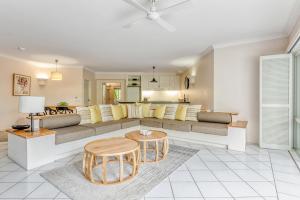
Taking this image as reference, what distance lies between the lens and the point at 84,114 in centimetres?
382

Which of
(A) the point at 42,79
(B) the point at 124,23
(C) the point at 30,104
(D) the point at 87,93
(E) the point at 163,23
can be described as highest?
(B) the point at 124,23

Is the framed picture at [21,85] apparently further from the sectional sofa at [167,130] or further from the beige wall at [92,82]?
the sectional sofa at [167,130]

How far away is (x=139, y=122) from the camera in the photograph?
4.64 m

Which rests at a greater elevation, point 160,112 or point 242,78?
point 242,78

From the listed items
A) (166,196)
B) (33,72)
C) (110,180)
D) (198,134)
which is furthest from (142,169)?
(33,72)

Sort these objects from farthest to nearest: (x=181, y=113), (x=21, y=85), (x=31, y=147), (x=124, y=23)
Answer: (x=21, y=85) < (x=181, y=113) < (x=124, y=23) < (x=31, y=147)

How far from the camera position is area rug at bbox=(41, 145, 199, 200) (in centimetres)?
179

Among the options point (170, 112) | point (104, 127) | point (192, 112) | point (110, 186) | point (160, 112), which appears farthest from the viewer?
point (160, 112)

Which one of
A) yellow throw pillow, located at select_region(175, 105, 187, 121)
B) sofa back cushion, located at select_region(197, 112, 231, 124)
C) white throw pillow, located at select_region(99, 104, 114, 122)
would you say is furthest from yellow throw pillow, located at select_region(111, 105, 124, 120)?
sofa back cushion, located at select_region(197, 112, 231, 124)

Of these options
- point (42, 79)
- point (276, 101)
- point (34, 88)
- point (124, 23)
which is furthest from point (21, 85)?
point (276, 101)

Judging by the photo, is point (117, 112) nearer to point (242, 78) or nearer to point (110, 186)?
point (110, 186)

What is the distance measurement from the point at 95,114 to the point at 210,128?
2.71 metres

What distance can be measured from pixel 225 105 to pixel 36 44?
484 cm

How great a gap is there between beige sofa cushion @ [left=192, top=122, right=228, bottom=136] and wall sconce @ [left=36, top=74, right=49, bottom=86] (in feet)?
18.5
